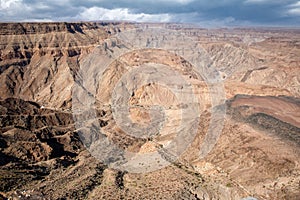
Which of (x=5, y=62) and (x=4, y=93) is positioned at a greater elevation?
(x=5, y=62)

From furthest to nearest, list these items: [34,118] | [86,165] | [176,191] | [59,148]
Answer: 1. [34,118]
2. [59,148]
3. [86,165]
4. [176,191]

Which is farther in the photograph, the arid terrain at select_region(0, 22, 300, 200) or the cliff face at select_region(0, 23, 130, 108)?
the cliff face at select_region(0, 23, 130, 108)

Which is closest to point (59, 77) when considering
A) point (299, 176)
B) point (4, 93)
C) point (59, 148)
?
point (4, 93)

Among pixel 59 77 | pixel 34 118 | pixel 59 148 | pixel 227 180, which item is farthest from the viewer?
pixel 59 77

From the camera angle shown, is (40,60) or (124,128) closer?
(124,128)

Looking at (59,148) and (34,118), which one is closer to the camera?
(59,148)

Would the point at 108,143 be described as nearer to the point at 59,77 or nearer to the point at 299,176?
the point at 299,176

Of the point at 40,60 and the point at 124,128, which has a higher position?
the point at 40,60

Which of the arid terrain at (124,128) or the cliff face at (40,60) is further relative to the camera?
the cliff face at (40,60)
